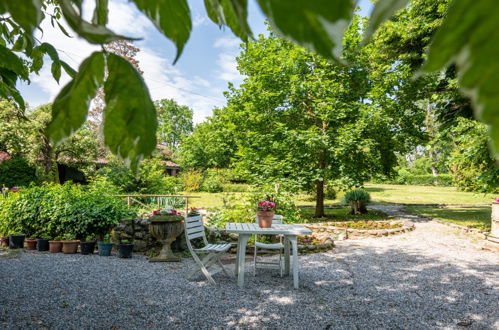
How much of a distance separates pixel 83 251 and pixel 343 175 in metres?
7.78

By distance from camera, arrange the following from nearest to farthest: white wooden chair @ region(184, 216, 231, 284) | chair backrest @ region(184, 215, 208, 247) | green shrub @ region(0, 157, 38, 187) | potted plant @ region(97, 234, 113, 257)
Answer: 1. white wooden chair @ region(184, 216, 231, 284)
2. chair backrest @ region(184, 215, 208, 247)
3. potted plant @ region(97, 234, 113, 257)
4. green shrub @ region(0, 157, 38, 187)

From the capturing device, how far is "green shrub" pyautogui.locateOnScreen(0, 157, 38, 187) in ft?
50.4

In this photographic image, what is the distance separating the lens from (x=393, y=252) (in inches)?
279

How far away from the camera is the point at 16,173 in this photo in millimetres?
15695

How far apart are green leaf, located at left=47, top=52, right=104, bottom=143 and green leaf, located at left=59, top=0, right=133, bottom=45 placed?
2.2 inches

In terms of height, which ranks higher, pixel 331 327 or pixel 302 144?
pixel 302 144

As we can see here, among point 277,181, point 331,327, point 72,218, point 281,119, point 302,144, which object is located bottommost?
point 331,327

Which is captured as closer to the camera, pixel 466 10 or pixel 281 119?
pixel 466 10

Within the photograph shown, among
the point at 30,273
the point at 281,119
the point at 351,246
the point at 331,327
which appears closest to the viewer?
the point at 331,327

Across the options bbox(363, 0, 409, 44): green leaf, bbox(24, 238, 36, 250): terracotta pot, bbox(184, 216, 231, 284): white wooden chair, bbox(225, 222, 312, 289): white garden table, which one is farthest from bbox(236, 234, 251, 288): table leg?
bbox(24, 238, 36, 250): terracotta pot

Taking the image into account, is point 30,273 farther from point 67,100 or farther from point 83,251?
point 67,100

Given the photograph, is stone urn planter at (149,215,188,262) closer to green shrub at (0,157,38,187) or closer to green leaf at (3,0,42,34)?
green leaf at (3,0,42,34)

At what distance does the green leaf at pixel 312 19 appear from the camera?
0.19m

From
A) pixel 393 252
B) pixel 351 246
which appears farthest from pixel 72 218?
pixel 393 252
